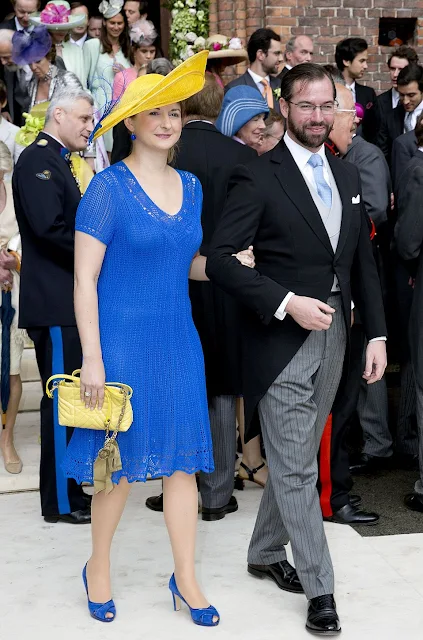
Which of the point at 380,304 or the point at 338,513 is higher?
the point at 380,304

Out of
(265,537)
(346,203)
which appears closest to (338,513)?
(265,537)

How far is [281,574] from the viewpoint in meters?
4.07

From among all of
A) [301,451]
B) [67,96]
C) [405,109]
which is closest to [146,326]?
[301,451]

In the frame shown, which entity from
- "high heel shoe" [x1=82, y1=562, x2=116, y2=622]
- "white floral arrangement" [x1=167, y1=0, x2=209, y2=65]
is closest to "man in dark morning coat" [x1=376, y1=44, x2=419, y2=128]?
"white floral arrangement" [x1=167, y1=0, x2=209, y2=65]

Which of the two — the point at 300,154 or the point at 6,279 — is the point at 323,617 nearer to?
the point at 300,154

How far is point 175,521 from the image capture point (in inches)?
146

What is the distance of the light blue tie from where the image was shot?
145 inches

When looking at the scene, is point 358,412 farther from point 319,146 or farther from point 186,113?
point 319,146

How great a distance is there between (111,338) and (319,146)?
101 centimetres

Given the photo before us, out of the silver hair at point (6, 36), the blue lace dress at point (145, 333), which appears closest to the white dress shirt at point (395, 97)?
the silver hair at point (6, 36)

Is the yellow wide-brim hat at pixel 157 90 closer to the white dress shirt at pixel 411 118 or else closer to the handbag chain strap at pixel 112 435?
the handbag chain strap at pixel 112 435

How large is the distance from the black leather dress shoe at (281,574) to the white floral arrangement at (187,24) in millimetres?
6907

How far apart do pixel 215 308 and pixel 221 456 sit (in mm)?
717

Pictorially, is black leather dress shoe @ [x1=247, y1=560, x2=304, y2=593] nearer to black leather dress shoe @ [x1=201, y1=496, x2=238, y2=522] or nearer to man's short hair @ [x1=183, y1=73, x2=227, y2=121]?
black leather dress shoe @ [x1=201, y1=496, x2=238, y2=522]
